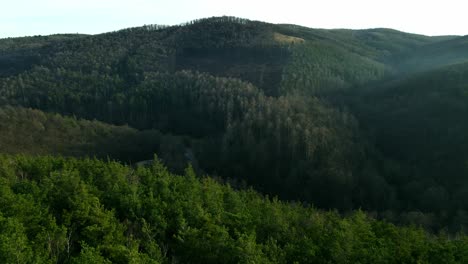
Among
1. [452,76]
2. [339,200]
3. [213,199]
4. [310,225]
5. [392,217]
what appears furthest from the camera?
[452,76]

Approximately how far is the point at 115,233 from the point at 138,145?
13392 centimetres

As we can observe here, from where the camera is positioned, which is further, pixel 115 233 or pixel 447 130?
pixel 447 130

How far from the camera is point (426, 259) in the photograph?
45.6 meters

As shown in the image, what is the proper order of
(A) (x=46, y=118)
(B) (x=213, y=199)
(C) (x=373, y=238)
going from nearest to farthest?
1. (C) (x=373, y=238)
2. (B) (x=213, y=199)
3. (A) (x=46, y=118)

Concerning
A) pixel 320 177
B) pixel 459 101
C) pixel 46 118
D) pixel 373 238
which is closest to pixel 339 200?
pixel 320 177

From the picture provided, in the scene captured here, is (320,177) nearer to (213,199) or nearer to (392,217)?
(392,217)

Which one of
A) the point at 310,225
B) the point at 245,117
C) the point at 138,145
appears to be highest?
the point at 310,225

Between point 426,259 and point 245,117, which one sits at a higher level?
point 426,259

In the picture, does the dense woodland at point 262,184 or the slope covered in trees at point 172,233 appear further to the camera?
the dense woodland at point 262,184

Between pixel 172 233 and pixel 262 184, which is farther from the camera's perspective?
pixel 262 184

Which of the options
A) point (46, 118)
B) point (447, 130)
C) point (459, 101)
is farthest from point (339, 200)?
point (46, 118)

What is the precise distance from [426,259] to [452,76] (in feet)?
537

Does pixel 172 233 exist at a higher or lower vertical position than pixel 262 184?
higher

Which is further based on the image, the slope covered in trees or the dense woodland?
the dense woodland
